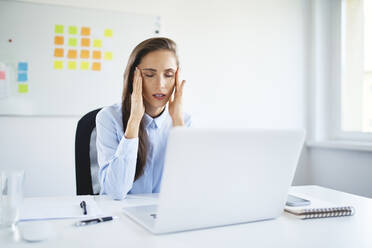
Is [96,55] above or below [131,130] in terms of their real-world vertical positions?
above

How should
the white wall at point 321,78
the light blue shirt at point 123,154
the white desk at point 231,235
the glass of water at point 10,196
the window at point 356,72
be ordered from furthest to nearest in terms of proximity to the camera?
the white wall at point 321,78
the window at point 356,72
the light blue shirt at point 123,154
the glass of water at point 10,196
the white desk at point 231,235

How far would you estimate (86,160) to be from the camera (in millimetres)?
1490

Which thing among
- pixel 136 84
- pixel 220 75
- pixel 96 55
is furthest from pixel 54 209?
pixel 220 75

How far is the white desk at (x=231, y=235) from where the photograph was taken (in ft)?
2.43

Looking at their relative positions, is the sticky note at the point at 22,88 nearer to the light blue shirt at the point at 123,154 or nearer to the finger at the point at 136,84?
the light blue shirt at the point at 123,154

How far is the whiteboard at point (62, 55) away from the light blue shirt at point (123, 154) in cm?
107

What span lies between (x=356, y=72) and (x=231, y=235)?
2475 mm

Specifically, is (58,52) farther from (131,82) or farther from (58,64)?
(131,82)

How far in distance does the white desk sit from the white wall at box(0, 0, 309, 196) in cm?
167

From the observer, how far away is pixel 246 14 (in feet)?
9.60

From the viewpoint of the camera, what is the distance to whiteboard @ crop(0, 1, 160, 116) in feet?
7.75

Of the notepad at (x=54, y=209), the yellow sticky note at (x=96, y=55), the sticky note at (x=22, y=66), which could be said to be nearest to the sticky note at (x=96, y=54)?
the yellow sticky note at (x=96, y=55)

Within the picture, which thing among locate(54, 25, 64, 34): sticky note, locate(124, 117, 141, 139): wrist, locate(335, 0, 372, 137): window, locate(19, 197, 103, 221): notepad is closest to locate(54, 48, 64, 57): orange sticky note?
Answer: locate(54, 25, 64, 34): sticky note

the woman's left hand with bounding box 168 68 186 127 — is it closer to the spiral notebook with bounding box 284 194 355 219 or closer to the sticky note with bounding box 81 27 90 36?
the spiral notebook with bounding box 284 194 355 219
